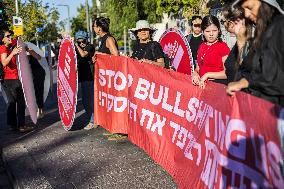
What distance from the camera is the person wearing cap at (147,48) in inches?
234

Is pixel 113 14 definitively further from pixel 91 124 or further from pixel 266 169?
pixel 266 169

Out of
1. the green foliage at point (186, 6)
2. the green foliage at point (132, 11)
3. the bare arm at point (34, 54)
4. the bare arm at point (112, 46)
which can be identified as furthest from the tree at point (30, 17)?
the bare arm at point (112, 46)

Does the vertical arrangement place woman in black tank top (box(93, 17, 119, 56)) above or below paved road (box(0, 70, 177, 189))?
above

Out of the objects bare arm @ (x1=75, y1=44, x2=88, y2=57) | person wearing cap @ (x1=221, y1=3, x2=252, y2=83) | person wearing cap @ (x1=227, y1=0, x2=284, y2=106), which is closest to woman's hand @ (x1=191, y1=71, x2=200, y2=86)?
person wearing cap @ (x1=221, y1=3, x2=252, y2=83)

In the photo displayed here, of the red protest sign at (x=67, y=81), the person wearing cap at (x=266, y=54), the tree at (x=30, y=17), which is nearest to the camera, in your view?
the person wearing cap at (x=266, y=54)

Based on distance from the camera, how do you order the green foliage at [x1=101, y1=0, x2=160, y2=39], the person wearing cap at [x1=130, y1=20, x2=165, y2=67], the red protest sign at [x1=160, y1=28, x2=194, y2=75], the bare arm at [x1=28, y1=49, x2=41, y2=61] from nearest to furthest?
the person wearing cap at [x1=130, y1=20, x2=165, y2=67]
the red protest sign at [x1=160, y1=28, x2=194, y2=75]
the bare arm at [x1=28, y1=49, x2=41, y2=61]
the green foliage at [x1=101, y1=0, x2=160, y2=39]

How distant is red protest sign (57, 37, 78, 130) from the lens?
272 inches

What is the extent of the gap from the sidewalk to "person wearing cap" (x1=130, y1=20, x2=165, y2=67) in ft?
4.00

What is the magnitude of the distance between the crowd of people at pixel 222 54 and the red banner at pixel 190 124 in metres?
0.17

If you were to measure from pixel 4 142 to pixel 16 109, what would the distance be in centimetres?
101

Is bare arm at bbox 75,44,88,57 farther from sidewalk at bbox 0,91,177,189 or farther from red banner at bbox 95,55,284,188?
sidewalk at bbox 0,91,177,189

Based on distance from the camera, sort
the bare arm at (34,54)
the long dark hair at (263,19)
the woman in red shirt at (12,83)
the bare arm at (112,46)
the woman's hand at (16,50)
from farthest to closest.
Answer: the bare arm at (34,54) < the woman in red shirt at (12,83) < the woman's hand at (16,50) < the bare arm at (112,46) < the long dark hair at (263,19)

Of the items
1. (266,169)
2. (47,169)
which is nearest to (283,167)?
(266,169)

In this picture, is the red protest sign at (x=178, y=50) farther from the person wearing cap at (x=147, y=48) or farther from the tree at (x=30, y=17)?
the tree at (x=30, y=17)
